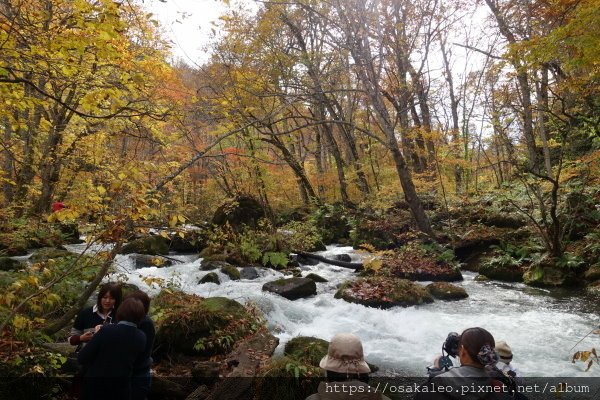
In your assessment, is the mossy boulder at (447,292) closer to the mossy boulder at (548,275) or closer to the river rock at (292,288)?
the mossy boulder at (548,275)

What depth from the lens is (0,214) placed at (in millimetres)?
11055

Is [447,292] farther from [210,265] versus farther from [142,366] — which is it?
[142,366]

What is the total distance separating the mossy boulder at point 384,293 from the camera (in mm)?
9367

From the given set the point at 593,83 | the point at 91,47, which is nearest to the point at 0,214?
the point at 91,47

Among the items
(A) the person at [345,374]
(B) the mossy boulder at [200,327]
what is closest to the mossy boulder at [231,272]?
(B) the mossy boulder at [200,327]

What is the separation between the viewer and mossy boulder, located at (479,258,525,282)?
37.4 feet

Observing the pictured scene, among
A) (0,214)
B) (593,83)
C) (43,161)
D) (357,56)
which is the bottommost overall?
(0,214)

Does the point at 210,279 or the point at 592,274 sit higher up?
the point at 592,274

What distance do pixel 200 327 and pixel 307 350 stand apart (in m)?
1.78

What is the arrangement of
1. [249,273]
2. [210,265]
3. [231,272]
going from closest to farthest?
[231,272] → [249,273] → [210,265]

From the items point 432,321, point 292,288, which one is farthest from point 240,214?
point 432,321

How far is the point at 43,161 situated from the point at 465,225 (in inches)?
593

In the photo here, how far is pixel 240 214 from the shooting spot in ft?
54.2

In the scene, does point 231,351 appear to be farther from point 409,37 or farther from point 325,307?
point 409,37
